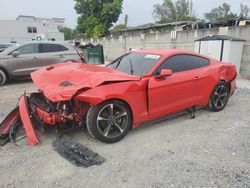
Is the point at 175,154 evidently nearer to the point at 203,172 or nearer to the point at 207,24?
the point at 203,172

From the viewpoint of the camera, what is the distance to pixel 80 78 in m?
3.71

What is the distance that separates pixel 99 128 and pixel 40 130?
1163 millimetres

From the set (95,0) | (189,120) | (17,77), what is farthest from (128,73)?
(95,0)

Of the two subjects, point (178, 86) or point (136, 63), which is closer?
point (178, 86)

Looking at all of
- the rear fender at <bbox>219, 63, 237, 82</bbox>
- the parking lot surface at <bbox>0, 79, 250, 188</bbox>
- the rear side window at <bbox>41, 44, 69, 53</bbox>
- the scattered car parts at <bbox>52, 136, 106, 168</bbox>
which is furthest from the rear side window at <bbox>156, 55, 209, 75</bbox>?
the rear side window at <bbox>41, 44, 69, 53</bbox>

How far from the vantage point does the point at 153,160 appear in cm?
318

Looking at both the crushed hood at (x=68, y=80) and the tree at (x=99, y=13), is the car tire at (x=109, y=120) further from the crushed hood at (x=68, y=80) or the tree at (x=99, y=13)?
the tree at (x=99, y=13)

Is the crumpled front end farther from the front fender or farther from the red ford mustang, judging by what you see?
the front fender

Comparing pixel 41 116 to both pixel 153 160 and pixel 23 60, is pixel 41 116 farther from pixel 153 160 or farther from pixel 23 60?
pixel 23 60

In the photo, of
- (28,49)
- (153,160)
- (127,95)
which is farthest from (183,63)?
(28,49)

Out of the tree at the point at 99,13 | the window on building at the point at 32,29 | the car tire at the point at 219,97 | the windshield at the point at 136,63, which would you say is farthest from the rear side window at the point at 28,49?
the window on building at the point at 32,29

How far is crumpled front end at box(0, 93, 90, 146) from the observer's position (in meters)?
3.45

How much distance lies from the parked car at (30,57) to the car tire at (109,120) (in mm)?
5768

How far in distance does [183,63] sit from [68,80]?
2176mm
